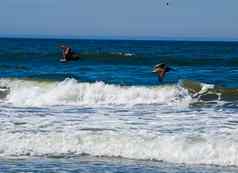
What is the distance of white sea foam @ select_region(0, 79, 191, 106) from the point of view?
807 inches

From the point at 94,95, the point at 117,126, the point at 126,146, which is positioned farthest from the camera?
the point at 94,95

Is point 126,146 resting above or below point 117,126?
below

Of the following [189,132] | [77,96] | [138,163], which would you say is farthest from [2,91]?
[138,163]

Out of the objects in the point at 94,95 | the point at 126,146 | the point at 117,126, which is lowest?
the point at 126,146

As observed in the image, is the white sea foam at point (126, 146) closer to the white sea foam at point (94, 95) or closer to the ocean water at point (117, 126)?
the ocean water at point (117, 126)

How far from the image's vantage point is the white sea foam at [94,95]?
20.5m

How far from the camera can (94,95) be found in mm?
21453

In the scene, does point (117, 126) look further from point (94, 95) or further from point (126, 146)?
point (94, 95)

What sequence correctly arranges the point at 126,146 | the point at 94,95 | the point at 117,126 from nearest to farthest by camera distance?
the point at 126,146, the point at 117,126, the point at 94,95

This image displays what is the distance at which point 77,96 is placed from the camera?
70.0ft

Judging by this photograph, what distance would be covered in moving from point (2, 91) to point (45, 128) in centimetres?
913

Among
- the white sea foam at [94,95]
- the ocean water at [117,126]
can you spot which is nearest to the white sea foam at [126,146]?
the ocean water at [117,126]

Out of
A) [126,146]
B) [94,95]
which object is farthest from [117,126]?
[94,95]

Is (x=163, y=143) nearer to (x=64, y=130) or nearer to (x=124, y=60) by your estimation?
(x=64, y=130)
